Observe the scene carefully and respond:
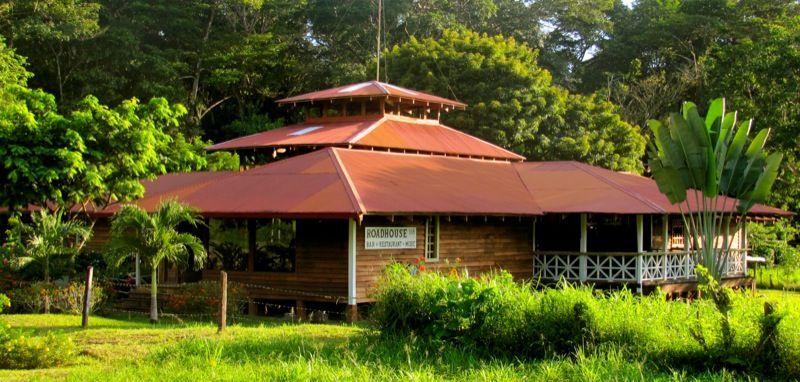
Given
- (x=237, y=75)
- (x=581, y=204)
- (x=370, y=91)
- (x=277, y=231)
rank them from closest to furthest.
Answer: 1. (x=277, y=231)
2. (x=581, y=204)
3. (x=370, y=91)
4. (x=237, y=75)

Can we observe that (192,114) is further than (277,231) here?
Yes

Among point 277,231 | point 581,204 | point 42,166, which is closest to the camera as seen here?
point 42,166

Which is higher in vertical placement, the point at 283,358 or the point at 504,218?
the point at 504,218

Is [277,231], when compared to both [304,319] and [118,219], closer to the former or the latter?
[304,319]

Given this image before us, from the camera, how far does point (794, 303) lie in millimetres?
12562

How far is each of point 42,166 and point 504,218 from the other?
37.6ft

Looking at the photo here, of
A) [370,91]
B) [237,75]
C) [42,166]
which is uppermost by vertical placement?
[237,75]

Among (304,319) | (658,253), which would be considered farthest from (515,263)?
(304,319)

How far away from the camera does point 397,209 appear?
2031 centimetres

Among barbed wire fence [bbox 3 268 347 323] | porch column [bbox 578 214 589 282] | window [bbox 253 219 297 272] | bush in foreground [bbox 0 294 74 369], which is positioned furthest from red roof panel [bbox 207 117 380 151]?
bush in foreground [bbox 0 294 74 369]

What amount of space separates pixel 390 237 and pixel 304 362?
31.4 ft

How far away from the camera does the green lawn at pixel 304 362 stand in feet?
36.2

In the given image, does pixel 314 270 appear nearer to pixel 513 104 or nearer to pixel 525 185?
pixel 525 185

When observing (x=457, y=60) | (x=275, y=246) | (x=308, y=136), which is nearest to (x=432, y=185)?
(x=275, y=246)
